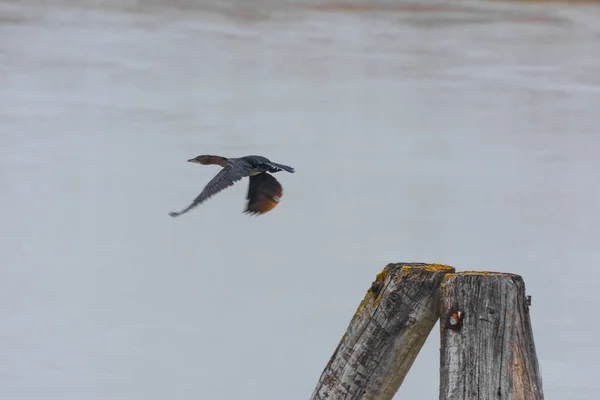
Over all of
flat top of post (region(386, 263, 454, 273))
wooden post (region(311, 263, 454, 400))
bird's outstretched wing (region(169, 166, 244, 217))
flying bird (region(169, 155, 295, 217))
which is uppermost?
flying bird (region(169, 155, 295, 217))

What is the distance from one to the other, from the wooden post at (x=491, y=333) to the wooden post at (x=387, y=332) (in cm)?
7

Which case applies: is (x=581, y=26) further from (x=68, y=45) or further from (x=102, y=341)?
(x=102, y=341)

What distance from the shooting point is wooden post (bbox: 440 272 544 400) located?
2.06 metres

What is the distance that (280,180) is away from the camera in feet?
22.3

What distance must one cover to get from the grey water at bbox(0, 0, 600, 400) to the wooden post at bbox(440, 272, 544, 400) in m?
1.92

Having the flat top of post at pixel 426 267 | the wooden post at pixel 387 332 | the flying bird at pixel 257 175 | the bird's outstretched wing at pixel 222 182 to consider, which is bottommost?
the wooden post at pixel 387 332

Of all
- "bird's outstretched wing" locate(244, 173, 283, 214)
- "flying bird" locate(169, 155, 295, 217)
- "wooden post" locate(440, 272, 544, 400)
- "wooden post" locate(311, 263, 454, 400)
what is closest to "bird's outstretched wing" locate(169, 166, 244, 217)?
"flying bird" locate(169, 155, 295, 217)

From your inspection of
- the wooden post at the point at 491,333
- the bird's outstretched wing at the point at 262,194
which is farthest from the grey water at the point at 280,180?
the wooden post at the point at 491,333

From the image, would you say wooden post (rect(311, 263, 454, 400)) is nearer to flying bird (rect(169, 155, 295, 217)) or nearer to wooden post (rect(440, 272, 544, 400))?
wooden post (rect(440, 272, 544, 400))

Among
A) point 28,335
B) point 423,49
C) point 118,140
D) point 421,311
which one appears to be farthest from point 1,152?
point 421,311

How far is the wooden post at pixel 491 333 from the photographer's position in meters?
2.06

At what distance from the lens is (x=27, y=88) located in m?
8.98

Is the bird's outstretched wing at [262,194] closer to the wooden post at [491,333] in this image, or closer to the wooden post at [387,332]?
the wooden post at [387,332]

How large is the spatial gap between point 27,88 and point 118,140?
1760 millimetres
